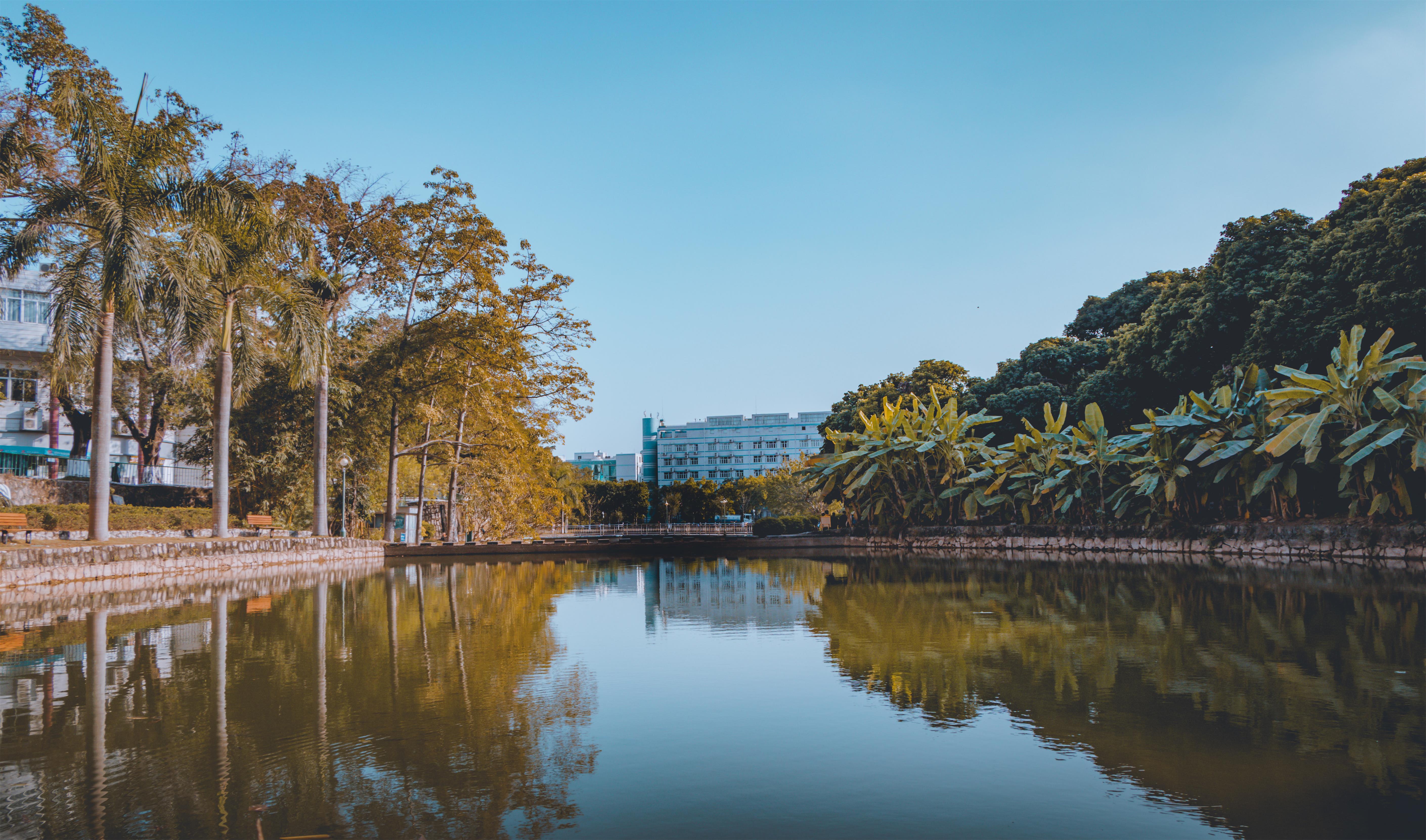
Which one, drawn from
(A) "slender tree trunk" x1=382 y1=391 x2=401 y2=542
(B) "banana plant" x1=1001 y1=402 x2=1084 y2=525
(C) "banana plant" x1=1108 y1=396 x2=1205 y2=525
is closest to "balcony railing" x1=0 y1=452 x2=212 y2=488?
(A) "slender tree trunk" x1=382 y1=391 x2=401 y2=542

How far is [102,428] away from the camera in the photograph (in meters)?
16.6

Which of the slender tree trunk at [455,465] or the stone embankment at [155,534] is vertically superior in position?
the slender tree trunk at [455,465]

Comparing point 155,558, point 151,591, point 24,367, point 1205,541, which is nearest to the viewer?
point 151,591

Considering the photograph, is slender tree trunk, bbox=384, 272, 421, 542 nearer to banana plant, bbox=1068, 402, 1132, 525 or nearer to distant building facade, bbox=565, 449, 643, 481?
banana plant, bbox=1068, 402, 1132, 525

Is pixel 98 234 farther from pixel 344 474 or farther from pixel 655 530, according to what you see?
pixel 655 530

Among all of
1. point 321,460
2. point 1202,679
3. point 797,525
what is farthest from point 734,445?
point 1202,679

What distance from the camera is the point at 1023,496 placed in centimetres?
2872

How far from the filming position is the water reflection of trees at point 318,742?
3949mm

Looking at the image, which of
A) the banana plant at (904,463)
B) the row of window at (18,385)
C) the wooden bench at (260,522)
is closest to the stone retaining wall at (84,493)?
the wooden bench at (260,522)

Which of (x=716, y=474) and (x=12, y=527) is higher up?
(x=716, y=474)

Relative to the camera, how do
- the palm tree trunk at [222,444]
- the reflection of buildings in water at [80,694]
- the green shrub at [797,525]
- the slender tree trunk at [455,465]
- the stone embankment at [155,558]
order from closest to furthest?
1. the reflection of buildings in water at [80,694]
2. the stone embankment at [155,558]
3. the palm tree trunk at [222,444]
4. the slender tree trunk at [455,465]
5. the green shrub at [797,525]

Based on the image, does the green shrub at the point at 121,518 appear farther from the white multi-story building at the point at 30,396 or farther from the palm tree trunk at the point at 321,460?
the white multi-story building at the point at 30,396

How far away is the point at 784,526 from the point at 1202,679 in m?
38.4

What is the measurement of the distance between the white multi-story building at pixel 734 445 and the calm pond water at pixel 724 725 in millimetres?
111587
